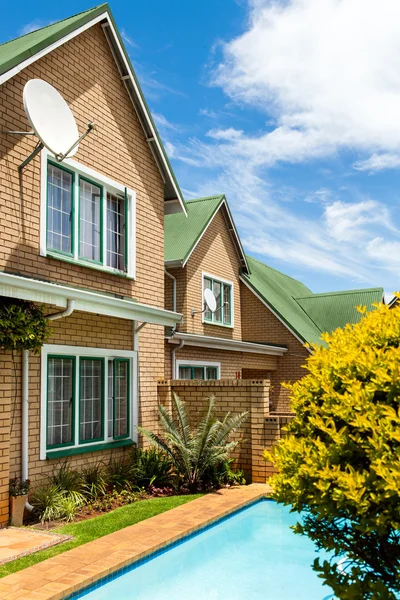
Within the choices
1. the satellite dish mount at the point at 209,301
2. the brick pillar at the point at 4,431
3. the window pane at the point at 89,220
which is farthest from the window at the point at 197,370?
the brick pillar at the point at 4,431

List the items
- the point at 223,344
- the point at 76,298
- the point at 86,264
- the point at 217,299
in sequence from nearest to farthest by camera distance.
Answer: the point at 76,298
the point at 86,264
the point at 223,344
the point at 217,299

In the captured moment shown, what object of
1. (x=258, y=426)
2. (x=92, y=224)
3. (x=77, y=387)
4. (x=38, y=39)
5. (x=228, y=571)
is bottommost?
(x=228, y=571)

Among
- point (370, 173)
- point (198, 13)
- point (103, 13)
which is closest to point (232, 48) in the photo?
point (198, 13)

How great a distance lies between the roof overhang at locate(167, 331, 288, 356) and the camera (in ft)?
54.4

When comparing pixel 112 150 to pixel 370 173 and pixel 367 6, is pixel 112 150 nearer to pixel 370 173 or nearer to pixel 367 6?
pixel 367 6

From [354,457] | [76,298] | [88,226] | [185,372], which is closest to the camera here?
[354,457]

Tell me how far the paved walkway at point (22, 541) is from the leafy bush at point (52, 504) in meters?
0.59

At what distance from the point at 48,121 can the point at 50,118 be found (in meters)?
0.10

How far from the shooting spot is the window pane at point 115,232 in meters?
12.4

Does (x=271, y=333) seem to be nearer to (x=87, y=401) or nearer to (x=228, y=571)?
(x=87, y=401)

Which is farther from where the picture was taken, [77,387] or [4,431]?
[77,387]

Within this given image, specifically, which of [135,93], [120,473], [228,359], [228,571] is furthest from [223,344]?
[228,571]

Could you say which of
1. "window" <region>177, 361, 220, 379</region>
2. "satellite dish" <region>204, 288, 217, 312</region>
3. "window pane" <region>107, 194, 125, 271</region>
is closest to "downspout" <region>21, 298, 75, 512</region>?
"window pane" <region>107, 194, 125, 271</region>

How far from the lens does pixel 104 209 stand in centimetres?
1202
